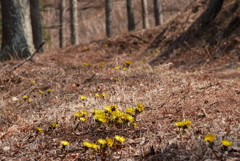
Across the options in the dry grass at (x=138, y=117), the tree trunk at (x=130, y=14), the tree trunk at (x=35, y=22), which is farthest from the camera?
the tree trunk at (x=130, y=14)

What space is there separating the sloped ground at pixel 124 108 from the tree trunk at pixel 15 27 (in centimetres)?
116

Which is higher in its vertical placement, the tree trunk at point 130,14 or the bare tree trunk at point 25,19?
the tree trunk at point 130,14

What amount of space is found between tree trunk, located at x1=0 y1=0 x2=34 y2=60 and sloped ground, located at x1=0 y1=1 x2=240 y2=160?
1.16m

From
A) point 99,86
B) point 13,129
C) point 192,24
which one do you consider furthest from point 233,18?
point 13,129

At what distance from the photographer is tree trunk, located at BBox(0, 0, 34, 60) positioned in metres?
7.82

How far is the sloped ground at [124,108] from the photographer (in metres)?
2.17

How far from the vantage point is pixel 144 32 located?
39.0ft

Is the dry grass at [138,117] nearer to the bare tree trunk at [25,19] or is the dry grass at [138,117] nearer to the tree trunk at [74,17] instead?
the bare tree trunk at [25,19]

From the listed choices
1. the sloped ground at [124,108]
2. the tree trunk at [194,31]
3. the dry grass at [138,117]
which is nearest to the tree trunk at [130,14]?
the tree trunk at [194,31]

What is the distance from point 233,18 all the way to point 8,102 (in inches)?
277

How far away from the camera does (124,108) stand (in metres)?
3.44

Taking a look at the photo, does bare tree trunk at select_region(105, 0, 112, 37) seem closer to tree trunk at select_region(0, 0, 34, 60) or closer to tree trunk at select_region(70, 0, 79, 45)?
tree trunk at select_region(70, 0, 79, 45)

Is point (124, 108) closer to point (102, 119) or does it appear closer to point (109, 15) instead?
point (102, 119)

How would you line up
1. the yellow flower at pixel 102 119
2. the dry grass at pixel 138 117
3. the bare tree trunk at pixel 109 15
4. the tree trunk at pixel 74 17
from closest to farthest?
the dry grass at pixel 138 117 → the yellow flower at pixel 102 119 → the bare tree trunk at pixel 109 15 → the tree trunk at pixel 74 17
